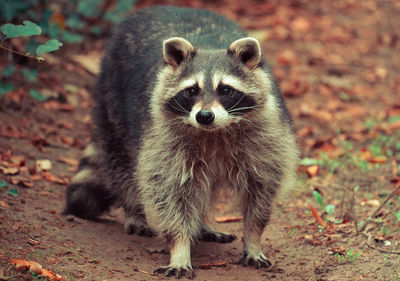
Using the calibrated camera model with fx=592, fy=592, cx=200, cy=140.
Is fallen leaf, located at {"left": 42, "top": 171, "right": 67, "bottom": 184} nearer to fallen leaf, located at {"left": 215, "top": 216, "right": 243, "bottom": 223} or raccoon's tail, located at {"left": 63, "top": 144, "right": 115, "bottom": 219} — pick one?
raccoon's tail, located at {"left": 63, "top": 144, "right": 115, "bottom": 219}

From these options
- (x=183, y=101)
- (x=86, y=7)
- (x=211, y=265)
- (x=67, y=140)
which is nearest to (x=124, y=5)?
(x=86, y=7)

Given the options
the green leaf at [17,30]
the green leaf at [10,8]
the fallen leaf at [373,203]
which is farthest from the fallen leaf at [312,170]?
the green leaf at [10,8]

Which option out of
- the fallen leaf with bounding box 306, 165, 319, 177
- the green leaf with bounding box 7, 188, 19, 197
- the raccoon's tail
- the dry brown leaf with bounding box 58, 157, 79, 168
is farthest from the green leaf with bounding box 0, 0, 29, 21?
the fallen leaf with bounding box 306, 165, 319, 177

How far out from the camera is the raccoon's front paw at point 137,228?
504 centimetres

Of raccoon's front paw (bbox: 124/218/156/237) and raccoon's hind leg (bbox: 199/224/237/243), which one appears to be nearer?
raccoon's hind leg (bbox: 199/224/237/243)

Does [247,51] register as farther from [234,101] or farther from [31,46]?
[31,46]

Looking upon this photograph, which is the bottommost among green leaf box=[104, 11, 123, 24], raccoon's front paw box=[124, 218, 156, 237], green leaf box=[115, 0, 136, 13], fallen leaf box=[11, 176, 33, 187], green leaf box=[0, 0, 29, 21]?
raccoon's front paw box=[124, 218, 156, 237]

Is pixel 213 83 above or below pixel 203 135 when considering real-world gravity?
above

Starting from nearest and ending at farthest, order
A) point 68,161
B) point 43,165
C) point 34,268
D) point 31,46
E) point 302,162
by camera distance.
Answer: point 34,268 → point 31,46 → point 43,165 → point 302,162 → point 68,161

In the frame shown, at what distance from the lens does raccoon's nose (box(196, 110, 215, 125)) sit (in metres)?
3.63

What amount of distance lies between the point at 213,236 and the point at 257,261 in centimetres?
65

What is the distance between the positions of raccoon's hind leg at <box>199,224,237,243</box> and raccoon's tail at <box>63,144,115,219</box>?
0.92 m

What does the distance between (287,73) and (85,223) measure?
14.6 ft

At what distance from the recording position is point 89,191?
202 inches
